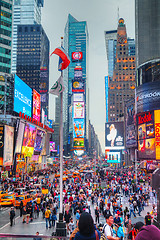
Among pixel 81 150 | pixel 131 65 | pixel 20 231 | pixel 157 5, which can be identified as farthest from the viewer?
pixel 131 65

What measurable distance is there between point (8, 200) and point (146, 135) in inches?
1548

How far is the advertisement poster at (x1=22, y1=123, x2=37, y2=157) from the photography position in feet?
195

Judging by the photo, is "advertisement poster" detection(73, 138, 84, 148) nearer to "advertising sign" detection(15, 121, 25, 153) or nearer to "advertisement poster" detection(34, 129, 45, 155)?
"advertisement poster" detection(34, 129, 45, 155)

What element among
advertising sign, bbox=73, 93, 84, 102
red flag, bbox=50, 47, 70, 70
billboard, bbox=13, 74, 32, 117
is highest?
advertising sign, bbox=73, 93, 84, 102

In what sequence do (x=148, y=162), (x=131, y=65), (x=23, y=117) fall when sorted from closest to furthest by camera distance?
1. (x=23, y=117)
2. (x=148, y=162)
3. (x=131, y=65)

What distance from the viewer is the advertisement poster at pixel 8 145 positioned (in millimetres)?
46500

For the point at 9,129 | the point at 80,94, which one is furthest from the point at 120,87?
the point at 9,129

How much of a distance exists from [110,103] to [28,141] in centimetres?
Result: 11764

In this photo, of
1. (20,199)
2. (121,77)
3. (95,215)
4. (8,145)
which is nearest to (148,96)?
(8,145)

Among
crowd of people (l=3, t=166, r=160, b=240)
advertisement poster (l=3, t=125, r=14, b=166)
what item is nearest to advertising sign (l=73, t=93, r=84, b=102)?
advertisement poster (l=3, t=125, r=14, b=166)

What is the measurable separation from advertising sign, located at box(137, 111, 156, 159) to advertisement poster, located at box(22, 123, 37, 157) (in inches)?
1002

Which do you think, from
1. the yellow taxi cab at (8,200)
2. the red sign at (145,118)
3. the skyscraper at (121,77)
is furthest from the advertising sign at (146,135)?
the skyscraper at (121,77)

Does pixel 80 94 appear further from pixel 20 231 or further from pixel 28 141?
pixel 20 231

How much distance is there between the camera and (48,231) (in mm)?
16266
